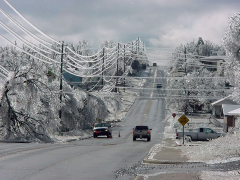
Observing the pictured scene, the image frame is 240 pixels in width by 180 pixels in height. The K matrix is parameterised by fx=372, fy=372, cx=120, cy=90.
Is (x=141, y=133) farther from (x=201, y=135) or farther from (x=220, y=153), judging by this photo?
(x=220, y=153)

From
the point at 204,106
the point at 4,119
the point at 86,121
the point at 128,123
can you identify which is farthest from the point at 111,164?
the point at 204,106

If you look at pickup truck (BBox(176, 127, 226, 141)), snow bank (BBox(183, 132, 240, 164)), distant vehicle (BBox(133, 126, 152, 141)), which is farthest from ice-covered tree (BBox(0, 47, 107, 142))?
snow bank (BBox(183, 132, 240, 164))

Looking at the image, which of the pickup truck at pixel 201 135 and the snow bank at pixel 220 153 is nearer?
the snow bank at pixel 220 153

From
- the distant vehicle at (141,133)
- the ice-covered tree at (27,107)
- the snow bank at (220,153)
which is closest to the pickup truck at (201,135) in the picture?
the distant vehicle at (141,133)

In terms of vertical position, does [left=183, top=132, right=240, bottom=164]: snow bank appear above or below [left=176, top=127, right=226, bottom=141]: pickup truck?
above

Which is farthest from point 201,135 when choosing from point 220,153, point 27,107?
point 220,153

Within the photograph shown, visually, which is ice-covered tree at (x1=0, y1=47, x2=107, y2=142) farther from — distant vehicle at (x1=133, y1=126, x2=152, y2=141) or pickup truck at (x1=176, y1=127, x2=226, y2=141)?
pickup truck at (x1=176, y1=127, x2=226, y2=141)

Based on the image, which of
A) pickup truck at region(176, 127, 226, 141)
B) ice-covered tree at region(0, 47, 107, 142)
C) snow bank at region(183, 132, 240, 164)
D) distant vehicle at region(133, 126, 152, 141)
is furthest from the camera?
pickup truck at region(176, 127, 226, 141)

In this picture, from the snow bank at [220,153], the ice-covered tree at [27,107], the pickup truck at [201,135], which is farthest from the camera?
the pickup truck at [201,135]

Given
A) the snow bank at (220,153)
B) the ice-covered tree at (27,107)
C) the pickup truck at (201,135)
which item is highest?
the ice-covered tree at (27,107)

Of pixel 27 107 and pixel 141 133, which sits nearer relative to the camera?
pixel 27 107

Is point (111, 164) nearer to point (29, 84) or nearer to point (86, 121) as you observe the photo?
point (29, 84)

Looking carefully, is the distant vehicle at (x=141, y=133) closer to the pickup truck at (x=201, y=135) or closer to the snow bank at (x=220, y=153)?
the pickup truck at (x=201, y=135)

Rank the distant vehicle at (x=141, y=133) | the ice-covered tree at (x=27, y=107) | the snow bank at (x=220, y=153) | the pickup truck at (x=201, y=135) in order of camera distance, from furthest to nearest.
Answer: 1. the pickup truck at (x=201, y=135)
2. the distant vehicle at (x=141, y=133)
3. the ice-covered tree at (x=27, y=107)
4. the snow bank at (x=220, y=153)
